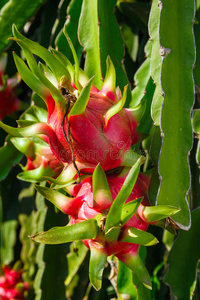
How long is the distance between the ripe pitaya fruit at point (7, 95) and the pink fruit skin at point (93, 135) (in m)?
0.63

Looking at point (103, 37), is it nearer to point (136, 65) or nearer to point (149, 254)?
point (136, 65)

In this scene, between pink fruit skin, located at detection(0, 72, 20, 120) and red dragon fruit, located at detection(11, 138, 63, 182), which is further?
pink fruit skin, located at detection(0, 72, 20, 120)

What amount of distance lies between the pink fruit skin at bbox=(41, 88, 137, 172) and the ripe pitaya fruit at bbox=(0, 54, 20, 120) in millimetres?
630

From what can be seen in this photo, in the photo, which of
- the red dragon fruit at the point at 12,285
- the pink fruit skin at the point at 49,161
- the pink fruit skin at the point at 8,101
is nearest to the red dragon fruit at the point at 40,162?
the pink fruit skin at the point at 49,161

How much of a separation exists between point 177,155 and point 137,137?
3.5 inches

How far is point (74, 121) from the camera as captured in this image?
63cm

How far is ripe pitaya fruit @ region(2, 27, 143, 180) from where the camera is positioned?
63 cm

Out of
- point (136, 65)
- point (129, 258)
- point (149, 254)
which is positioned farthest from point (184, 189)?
point (136, 65)

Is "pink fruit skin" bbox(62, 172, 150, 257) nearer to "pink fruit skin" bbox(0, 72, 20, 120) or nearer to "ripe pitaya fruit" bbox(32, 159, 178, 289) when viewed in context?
"ripe pitaya fruit" bbox(32, 159, 178, 289)

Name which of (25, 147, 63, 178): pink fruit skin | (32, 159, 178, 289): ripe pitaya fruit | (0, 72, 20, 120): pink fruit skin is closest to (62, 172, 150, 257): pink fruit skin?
(32, 159, 178, 289): ripe pitaya fruit

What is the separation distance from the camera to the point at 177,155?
0.72 meters

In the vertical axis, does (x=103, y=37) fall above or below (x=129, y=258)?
above

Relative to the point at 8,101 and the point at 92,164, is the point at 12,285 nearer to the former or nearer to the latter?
the point at 8,101

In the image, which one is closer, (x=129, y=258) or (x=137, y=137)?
(x=129, y=258)
